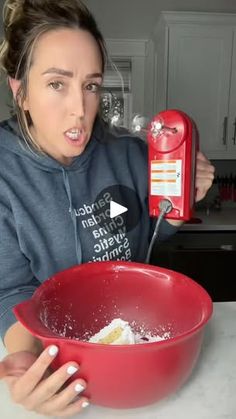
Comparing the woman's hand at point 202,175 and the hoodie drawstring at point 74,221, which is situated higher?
the woman's hand at point 202,175

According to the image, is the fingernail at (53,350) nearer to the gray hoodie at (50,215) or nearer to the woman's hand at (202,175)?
the gray hoodie at (50,215)

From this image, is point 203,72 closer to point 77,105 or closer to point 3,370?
point 77,105

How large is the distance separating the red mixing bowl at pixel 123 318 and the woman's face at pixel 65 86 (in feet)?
0.95

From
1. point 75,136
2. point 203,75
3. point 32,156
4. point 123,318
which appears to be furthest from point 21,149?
point 203,75

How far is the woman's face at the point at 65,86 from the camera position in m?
0.76

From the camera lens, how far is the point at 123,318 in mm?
771

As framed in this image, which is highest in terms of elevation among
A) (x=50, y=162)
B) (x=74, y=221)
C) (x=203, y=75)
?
(x=203, y=75)

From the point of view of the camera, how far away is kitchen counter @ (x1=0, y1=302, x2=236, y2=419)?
0.57 meters

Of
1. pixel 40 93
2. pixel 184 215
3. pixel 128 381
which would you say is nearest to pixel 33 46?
pixel 40 93

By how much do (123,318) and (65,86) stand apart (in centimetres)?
48

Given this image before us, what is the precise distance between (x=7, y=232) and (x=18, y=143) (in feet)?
0.66

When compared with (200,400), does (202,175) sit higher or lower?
higher

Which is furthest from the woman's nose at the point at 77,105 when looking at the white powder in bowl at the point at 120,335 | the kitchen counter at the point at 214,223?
the kitchen counter at the point at 214,223

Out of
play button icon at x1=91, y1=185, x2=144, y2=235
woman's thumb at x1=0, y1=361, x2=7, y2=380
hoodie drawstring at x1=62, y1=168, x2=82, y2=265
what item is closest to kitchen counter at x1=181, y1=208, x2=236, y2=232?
play button icon at x1=91, y1=185, x2=144, y2=235
